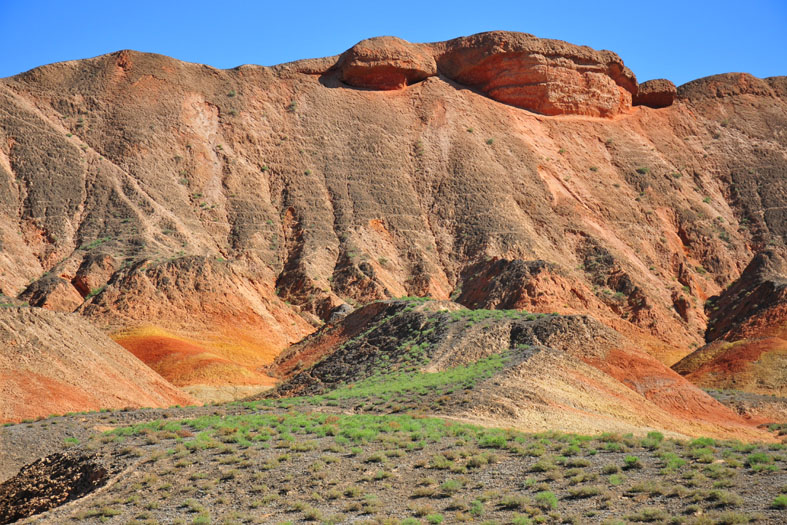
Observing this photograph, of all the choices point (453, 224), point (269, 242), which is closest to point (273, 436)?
point (269, 242)

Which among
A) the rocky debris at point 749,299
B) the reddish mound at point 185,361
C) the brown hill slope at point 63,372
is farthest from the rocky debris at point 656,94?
Answer: the brown hill slope at point 63,372

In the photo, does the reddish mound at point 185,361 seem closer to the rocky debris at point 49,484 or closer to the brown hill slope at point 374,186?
the brown hill slope at point 374,186

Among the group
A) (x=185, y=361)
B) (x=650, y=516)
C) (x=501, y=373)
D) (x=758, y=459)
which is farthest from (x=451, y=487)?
(x=185, y=361)

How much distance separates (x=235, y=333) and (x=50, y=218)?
1646 cm

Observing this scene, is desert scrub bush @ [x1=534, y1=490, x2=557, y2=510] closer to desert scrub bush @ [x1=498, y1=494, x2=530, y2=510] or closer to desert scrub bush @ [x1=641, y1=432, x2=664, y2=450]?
desert scrub bush @ [x1=498, y1=494, x2=530, y2=510]

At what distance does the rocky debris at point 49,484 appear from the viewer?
860 inches

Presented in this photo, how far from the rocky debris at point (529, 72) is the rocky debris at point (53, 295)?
131 ft

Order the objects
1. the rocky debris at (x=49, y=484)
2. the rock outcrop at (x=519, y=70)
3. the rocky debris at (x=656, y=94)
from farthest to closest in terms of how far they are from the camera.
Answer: the rocky debris at (x=656, y=94) → the rock outcrop at (x=519, y=70) → the rocky debris at (x=49, y=484)

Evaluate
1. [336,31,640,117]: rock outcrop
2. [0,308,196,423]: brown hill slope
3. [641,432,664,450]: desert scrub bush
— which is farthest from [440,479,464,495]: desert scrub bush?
[336,31,640,117]: rock outcrop

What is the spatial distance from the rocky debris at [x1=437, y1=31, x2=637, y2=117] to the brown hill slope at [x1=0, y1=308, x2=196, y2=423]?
49776 millimetres

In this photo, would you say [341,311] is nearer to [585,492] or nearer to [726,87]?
[585,492]

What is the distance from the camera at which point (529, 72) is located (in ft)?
276

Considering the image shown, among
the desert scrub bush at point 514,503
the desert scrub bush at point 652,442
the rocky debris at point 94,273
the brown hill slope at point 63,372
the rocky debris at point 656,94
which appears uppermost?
the rocky debris at point 656,94

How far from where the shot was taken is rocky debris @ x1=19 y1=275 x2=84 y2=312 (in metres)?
54.9
